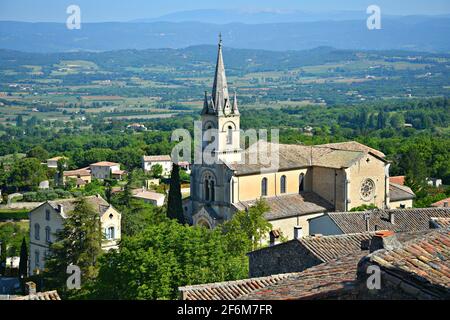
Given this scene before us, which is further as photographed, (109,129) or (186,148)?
(109,129)

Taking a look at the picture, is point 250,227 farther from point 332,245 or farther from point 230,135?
point 332,245

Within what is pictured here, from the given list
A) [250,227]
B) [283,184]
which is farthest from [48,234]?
[283,184]

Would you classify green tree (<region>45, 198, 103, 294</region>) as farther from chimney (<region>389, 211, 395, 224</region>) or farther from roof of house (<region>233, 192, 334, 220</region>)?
chimney (<region>389, 211, 395, 224</region>)

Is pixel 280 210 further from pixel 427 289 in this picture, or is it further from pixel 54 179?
pixel 54 179

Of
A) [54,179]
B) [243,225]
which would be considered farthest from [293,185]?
[54,179]

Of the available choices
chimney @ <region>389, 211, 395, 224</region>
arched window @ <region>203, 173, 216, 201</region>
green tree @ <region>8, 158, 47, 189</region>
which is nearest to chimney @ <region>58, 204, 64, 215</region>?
arched window @ <region>203, 173, 216, 201</region>
